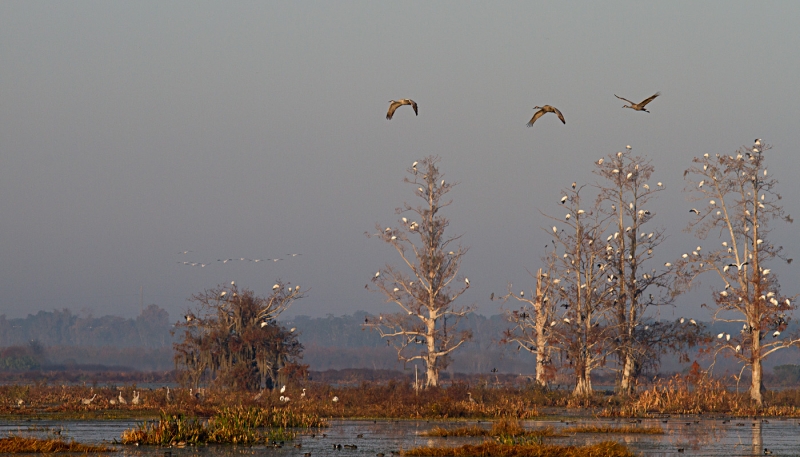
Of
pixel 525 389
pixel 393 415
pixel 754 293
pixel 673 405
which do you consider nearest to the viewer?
pixel 393 415

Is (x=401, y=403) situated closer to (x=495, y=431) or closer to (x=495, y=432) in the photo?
(x=495, y=431)

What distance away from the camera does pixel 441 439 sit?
1356 inches

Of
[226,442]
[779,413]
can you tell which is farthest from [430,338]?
[226,442]

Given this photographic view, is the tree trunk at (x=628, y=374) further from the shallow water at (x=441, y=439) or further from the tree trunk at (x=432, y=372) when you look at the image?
the shallow water at (x=441, y=439)

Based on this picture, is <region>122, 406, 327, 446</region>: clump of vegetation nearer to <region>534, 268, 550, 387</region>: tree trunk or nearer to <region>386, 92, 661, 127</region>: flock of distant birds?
<region>386, 92, 661, 127</region>: flock of distant birds

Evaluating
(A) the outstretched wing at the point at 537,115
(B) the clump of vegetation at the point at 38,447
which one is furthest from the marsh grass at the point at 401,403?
(A) the outstretched wing at the point at 537,115

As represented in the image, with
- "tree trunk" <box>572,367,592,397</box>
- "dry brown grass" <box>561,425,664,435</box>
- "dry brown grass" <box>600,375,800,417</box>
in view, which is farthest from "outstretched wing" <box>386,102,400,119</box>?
"tree trunk" <box>572,367,592,397</box>

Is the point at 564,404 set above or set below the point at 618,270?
below


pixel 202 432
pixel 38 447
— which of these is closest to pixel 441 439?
pixel 202 432

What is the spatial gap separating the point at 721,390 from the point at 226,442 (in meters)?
30.6

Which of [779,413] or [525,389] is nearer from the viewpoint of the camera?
[779,413]

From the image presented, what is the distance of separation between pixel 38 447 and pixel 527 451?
42.0 feet

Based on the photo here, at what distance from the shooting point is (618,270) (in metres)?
63.2

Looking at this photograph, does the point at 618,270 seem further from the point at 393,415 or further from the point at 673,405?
the point at 393,415
